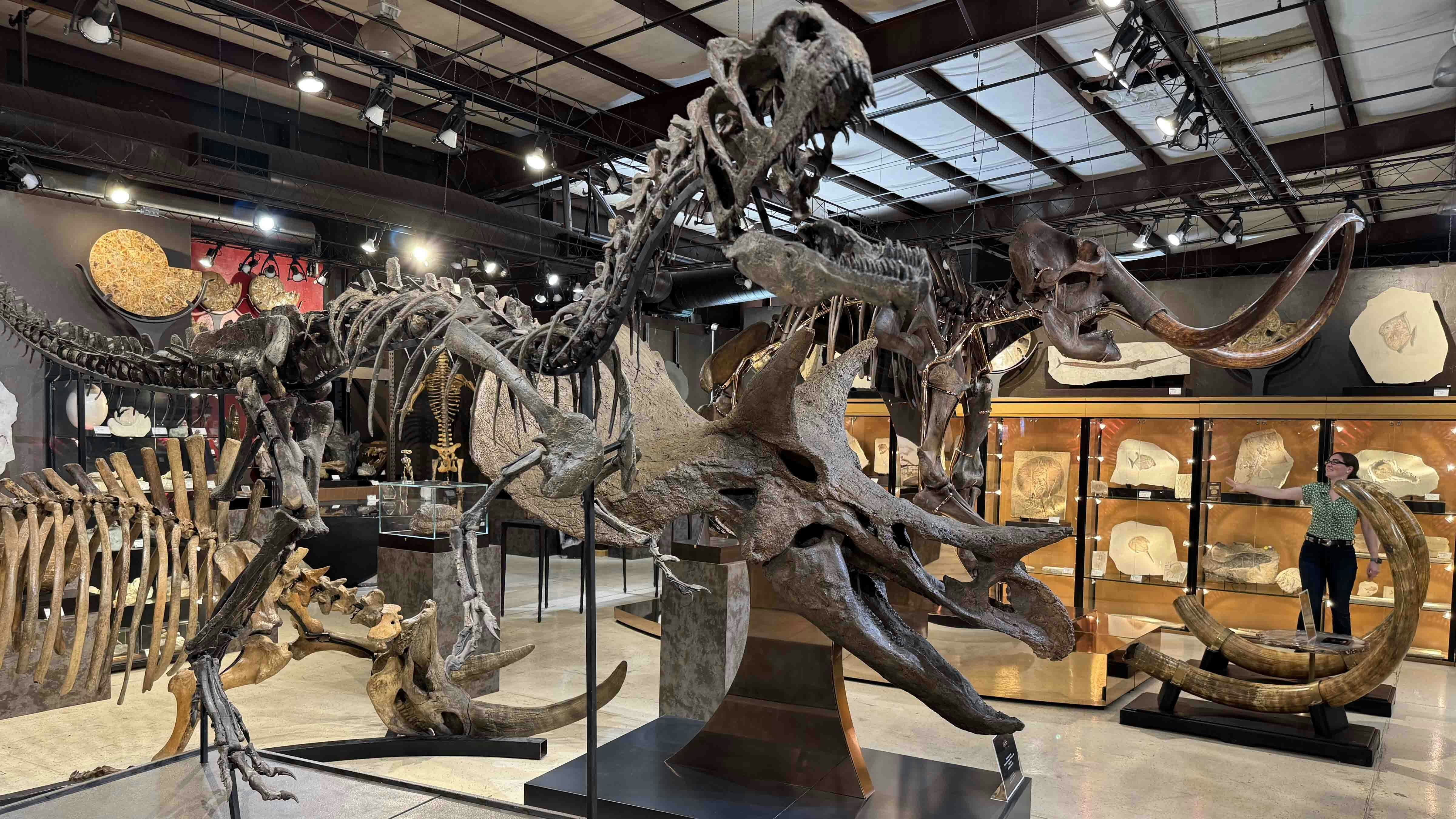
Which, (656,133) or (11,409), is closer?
(11,409)

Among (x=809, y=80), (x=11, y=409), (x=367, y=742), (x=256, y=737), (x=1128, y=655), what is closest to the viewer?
(x=809, y=80)

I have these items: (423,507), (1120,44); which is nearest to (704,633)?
(423,507)

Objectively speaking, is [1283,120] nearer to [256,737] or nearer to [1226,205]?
[1226,205]

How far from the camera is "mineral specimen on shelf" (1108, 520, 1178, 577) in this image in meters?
8.80

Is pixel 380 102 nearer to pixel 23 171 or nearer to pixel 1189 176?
pixel 23 171

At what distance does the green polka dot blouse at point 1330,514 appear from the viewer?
21.5ft

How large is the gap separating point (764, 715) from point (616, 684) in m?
1.07

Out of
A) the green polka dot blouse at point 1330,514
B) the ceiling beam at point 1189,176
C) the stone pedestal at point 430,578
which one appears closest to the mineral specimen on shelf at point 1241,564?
the green polka dot blouse at point 1330,514

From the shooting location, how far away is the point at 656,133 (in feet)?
29.6

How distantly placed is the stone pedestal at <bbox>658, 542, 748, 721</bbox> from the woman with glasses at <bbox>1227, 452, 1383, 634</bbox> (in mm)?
4260

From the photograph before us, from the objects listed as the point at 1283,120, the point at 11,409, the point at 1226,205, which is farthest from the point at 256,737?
the point at 1283,120

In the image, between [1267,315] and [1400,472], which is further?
[1400,472]

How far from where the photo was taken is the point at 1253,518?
336 inches

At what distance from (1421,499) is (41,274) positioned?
12683 millimetres
